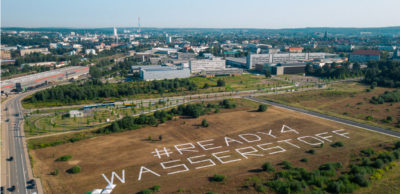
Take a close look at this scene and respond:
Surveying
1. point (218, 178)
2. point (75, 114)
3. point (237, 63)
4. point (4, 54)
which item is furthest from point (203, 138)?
point (4, 54)

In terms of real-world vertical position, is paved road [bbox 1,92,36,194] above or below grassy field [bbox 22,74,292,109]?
below

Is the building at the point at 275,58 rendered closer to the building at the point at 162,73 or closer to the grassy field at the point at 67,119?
the building at the point at 162,73

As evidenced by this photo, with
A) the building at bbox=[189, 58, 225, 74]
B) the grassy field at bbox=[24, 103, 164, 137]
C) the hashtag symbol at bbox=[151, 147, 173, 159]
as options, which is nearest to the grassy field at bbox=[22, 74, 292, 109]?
the grassy field at bbox=[24, 103, 164, 137]

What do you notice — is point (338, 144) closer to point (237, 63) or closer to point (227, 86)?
point (227, 86)

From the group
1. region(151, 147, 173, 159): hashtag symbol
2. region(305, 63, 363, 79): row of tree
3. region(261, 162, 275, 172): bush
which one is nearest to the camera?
region(261, 162, 275, 172): bush

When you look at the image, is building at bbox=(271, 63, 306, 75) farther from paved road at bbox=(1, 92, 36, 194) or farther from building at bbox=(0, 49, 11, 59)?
building at bbox=(0, 49, 11, 59)

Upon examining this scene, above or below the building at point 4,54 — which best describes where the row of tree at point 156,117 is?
below

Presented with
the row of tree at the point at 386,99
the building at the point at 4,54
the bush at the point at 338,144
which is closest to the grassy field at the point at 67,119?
the bush at the point at 338,144
